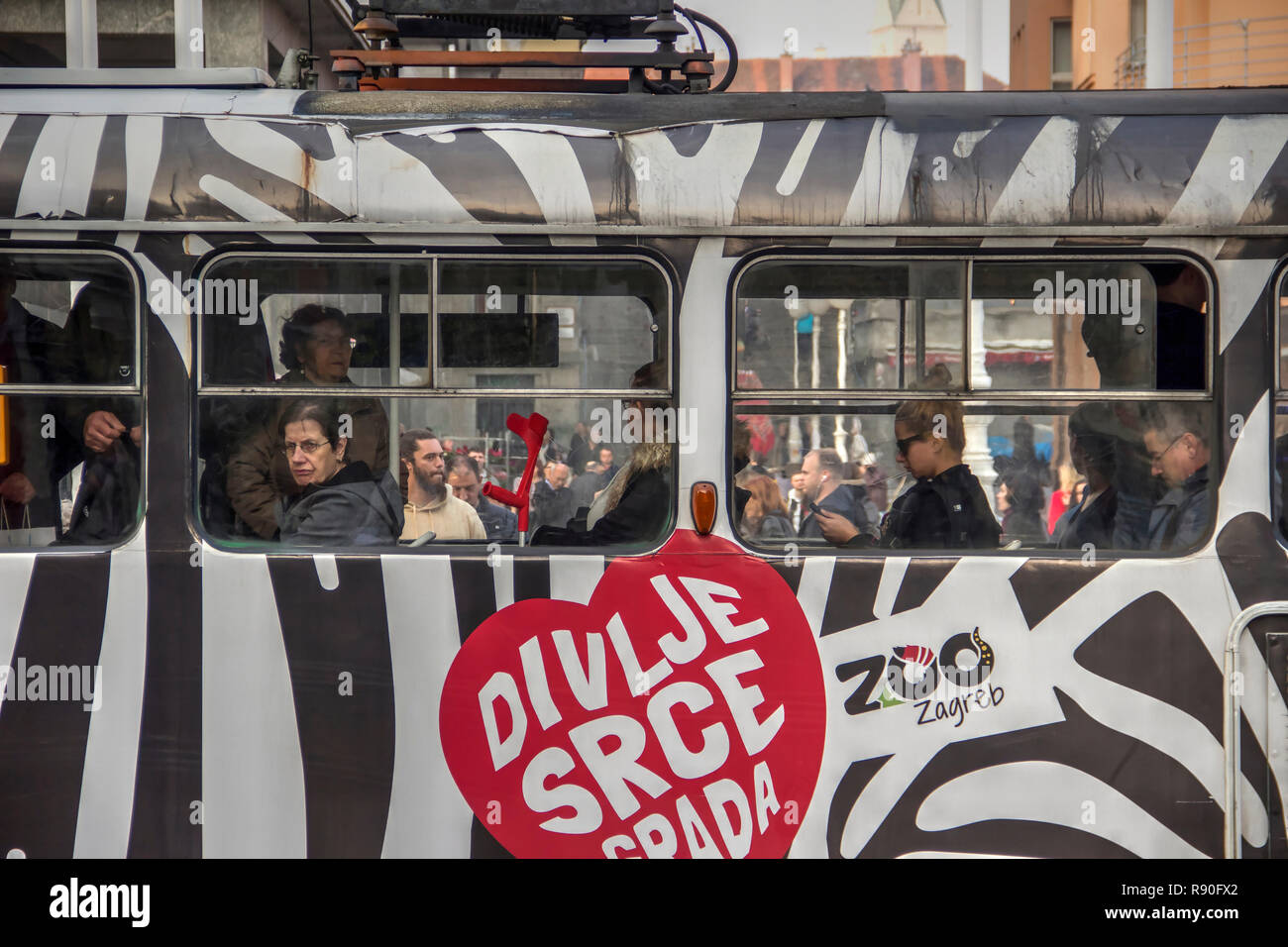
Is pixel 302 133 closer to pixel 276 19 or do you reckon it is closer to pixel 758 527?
pixel 758 527

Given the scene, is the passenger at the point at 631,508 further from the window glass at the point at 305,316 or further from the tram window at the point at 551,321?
the window glass at the point at 305,316

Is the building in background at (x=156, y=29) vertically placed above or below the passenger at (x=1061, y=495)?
above

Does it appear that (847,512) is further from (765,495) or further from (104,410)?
(104,410)

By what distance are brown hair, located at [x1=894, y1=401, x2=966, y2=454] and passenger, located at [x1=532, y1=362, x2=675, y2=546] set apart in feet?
2.60

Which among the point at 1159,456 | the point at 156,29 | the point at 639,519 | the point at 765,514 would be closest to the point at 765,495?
the point at 765,514

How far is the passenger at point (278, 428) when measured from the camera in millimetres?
3682

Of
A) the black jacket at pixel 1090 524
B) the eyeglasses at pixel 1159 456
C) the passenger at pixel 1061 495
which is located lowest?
the black jacket at pixel 1090 524

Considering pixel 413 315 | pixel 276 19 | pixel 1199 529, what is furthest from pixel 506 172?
pixel 276 19

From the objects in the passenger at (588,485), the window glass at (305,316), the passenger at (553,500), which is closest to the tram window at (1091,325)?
the passenger at (588,485)

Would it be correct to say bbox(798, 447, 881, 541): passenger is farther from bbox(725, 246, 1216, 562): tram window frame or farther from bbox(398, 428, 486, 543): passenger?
bbox(398, 428, 486, 543): passenger

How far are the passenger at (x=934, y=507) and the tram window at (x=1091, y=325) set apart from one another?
0.26m

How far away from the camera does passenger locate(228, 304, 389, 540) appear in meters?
3.68

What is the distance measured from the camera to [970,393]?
360 centimetres

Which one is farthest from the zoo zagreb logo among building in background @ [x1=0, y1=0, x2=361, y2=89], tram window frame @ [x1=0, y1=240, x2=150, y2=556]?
building in background @ [x1=0, y1=0, x2=361, y2=89]
